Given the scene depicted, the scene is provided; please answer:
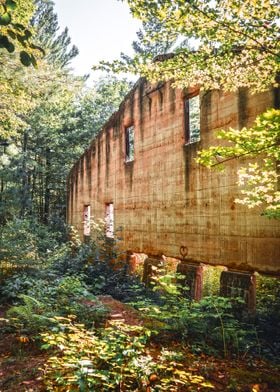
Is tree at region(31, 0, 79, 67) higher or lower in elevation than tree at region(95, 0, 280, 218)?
higher

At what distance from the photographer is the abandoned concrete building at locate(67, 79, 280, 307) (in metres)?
6.94

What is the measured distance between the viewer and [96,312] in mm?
5629

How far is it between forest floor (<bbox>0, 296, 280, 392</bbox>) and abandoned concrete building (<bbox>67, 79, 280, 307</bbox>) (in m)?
2.41

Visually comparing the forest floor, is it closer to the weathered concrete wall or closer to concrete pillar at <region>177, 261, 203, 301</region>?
the weathered concrete wall

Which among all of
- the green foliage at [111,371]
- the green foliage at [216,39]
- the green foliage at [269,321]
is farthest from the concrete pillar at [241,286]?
the green foliage at [216,39]

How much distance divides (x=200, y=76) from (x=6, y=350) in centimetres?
484

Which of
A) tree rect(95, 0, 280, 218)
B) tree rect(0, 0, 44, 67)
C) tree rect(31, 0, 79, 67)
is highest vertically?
tree rect(31, 0, 79, 67)

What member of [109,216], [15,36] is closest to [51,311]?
[15,36]

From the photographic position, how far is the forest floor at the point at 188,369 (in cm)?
365

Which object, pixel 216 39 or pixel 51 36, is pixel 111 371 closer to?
pixel 216 39

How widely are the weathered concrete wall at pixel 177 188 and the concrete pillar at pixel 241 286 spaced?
20cm

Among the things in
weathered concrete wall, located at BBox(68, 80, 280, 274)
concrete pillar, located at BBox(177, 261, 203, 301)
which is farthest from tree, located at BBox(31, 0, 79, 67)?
concrete pillar, located at BBox(177, 261, 203, 301)

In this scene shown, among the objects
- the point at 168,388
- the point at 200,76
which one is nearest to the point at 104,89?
the point at 200,76

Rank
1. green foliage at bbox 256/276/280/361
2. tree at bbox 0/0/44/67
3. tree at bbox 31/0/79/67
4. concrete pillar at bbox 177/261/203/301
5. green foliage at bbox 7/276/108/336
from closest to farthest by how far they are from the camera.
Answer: tree at bbox 0/0/44/67
green foliage at bbox 7/276/108/336
green foliage at bbox 256/276/280/361
concrete pillar at bbox 177/261/203/301
tree at bbox 31/0/79/67
